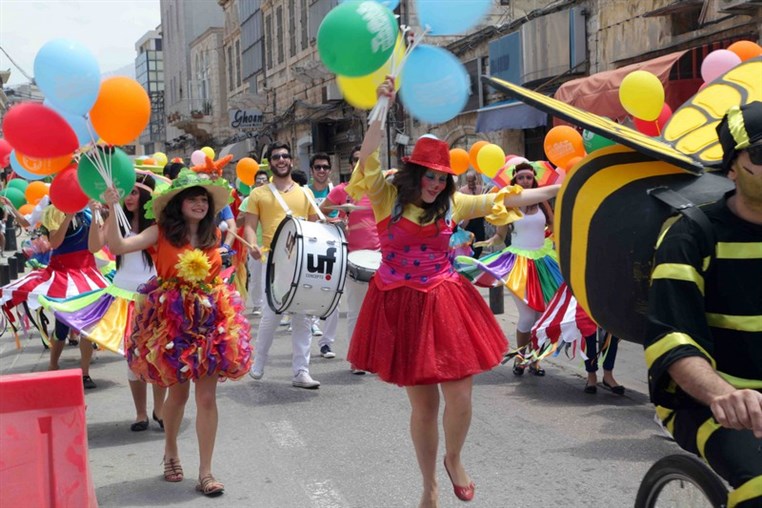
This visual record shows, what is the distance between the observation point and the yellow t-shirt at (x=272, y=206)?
27.5ft

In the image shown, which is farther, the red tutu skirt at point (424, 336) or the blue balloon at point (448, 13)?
the blue balloon at point (448, 13)

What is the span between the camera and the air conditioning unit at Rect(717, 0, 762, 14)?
1256 cm

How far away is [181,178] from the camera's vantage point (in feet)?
17.1

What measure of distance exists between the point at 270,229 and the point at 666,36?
9.38 metres

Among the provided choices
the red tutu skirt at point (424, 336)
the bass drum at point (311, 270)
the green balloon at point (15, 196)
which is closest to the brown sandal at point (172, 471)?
the red tutu skirt at point (424, 336)

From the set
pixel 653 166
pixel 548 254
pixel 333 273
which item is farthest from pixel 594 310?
pixel 548 254

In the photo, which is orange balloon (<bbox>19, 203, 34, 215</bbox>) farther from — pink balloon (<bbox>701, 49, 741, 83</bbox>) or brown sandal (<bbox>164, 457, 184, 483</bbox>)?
pink balloon (<bbox>701, 49, 741, 83</bbox>)

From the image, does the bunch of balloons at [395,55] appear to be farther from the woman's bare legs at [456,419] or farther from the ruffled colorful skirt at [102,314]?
the ruffled colorful skirt at [102,314]

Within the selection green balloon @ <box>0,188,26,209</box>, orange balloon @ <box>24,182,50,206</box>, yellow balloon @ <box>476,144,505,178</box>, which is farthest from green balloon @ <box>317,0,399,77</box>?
green balloon @ <box>0,188,26,209</box>

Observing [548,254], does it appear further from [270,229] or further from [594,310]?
[594,310]

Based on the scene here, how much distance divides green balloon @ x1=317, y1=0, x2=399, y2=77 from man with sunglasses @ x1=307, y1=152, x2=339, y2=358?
159 inches

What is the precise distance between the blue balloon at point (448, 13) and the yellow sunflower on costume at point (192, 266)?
69.4 inches

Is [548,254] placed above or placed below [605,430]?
above

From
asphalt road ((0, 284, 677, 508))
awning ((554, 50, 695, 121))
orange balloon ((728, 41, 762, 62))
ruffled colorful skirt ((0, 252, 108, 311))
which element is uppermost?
awning ((554, 50, 695, 121))
